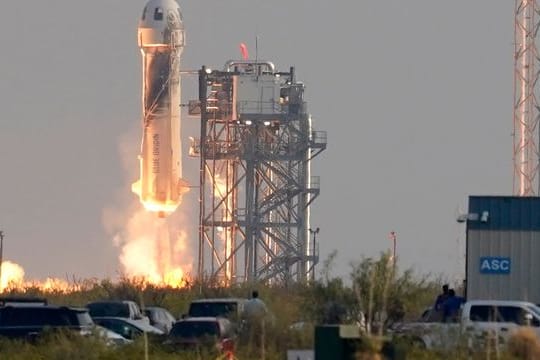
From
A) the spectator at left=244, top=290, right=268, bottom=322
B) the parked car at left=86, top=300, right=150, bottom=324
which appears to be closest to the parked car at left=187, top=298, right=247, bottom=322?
the spectator at left=244, top=290, right=268, bottom=322

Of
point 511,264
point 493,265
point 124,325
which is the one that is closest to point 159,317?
point 124,325

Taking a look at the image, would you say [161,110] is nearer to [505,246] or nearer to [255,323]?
[505,246]

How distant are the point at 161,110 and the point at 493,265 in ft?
107

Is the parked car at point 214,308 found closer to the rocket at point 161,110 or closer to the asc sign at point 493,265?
the asc sign at point 493,265

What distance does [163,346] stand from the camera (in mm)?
34938

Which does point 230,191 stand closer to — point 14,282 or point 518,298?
point 14,282

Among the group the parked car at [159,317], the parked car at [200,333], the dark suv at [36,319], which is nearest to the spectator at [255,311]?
the parked car at [200,333]

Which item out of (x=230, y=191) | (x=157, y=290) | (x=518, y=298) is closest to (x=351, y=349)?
(x=518, y=298)

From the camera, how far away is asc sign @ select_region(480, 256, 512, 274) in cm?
4453

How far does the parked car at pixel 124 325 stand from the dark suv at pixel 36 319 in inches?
112

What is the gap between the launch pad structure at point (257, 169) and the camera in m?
74.1

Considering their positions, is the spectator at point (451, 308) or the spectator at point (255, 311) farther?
the spectator at point (451, 308)

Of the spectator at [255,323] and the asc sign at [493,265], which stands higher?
the asc sign at [493,265]

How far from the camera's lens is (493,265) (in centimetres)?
4456
